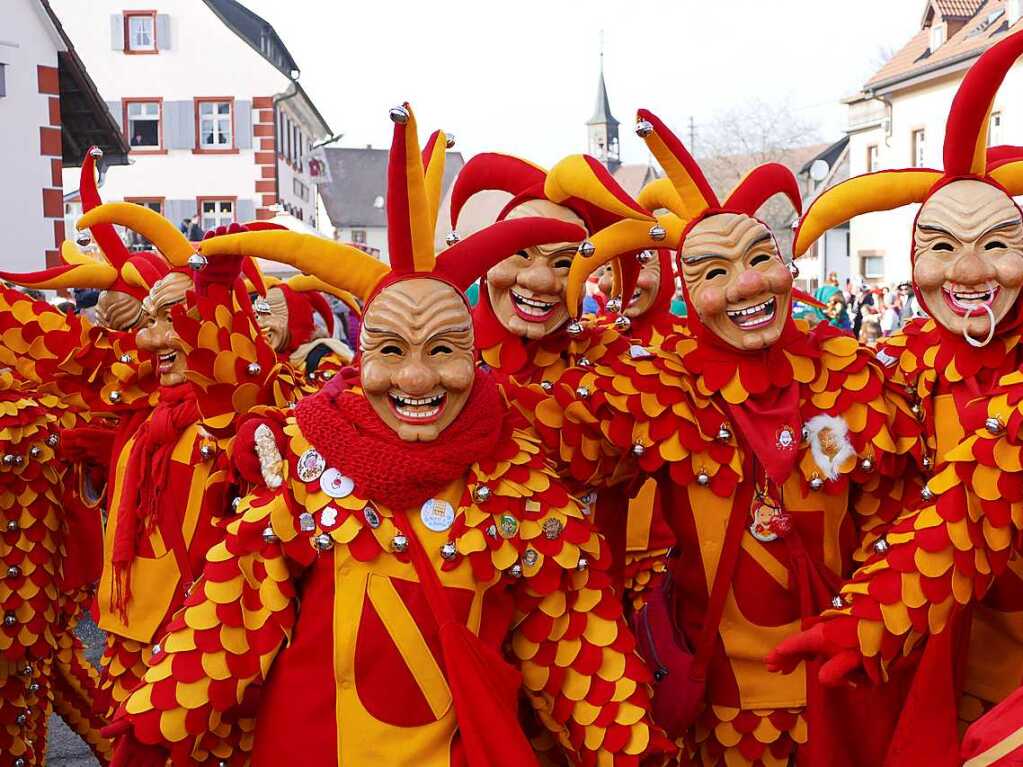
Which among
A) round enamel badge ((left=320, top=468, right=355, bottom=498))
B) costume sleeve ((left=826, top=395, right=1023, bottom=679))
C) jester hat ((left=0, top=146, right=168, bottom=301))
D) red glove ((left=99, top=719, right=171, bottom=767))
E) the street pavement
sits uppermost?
jester hat ((left=0, top=146, right=168, bottom=301))

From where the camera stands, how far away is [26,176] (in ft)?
39.8

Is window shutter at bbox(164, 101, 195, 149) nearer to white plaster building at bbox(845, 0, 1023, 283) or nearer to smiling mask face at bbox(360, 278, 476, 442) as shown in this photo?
white plaster building at bbox(845, 0, 1023, 283)

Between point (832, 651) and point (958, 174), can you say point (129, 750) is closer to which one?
point (832, 651)

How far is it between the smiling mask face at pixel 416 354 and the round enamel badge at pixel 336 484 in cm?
16

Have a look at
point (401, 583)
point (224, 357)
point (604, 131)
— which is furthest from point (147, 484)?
point (604, 131)

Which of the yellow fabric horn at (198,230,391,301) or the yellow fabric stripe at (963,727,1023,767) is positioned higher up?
the yellow fabric horn at (198,230,391,301)

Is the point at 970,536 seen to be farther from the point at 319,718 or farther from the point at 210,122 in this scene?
the point at 210,122

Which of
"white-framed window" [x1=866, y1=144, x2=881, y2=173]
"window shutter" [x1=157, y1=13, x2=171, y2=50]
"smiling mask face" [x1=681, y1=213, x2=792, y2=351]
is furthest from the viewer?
"window shutter" [x1=157, y1=13, x2=171, y2=50]

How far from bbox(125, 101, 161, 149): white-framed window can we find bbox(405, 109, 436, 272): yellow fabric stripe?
28.8 metres

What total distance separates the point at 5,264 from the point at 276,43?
27.7 meters

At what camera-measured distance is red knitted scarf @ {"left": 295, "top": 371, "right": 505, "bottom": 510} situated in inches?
113

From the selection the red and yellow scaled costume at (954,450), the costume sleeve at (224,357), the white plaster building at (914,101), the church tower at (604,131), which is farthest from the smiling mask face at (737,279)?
the church tower at (604,131)

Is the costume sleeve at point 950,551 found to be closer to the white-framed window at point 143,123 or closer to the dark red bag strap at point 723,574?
the dark red bag strap at point 723,574

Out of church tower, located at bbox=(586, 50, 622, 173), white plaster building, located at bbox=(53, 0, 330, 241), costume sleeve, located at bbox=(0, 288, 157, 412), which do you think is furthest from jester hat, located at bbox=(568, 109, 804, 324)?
church tower, located at bbox=(586, 50, 622, 173)
